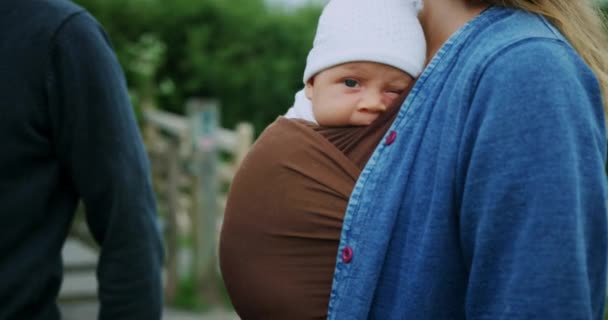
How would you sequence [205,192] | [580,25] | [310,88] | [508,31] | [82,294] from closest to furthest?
1. [508,31]
2. [580,25]
3. [310,88]
4. [82,294]
5. [205,192]

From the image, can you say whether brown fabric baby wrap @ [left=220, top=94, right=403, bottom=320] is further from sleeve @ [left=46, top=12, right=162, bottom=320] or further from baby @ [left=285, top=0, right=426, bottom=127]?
sleeve @ [left=46, top=12, right=162, bottom=320]

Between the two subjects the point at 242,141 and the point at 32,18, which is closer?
the point at 32,18

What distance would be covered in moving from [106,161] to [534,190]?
126 centimetres

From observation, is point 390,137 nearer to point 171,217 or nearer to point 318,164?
point 318,164

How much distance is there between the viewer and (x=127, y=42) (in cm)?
1076

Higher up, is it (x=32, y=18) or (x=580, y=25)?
(x=580, y=25)

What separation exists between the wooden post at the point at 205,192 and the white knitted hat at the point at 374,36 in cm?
590

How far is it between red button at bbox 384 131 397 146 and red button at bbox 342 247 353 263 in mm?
188

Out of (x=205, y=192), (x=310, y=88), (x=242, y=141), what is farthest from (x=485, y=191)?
(x=242, y=141)

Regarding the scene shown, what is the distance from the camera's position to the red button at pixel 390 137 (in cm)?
154

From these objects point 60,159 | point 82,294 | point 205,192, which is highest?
point 60,159

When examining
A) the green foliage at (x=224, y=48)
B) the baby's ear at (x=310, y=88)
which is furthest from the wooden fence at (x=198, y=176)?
the baby's ear at (x=310, y=88)

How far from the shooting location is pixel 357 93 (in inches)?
66.6

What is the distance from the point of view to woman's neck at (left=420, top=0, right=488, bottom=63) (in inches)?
63.6
